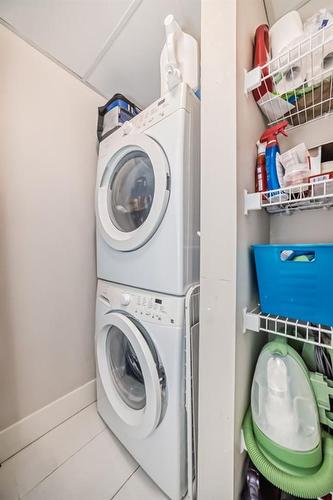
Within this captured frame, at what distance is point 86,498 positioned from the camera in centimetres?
92

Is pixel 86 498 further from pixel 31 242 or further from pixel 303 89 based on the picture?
pixel 303 89

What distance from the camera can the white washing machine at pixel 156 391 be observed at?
843 millimetres

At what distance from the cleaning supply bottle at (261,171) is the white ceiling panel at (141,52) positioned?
2.72 feet

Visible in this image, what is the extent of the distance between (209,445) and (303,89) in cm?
132

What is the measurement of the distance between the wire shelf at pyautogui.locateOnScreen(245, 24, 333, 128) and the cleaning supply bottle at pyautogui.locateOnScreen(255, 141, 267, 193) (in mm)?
189

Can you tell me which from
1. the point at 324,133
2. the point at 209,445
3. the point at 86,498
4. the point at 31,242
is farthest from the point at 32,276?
the point at 324,133

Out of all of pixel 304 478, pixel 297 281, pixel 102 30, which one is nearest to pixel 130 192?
pixel 102 30

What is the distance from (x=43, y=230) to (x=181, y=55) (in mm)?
1190

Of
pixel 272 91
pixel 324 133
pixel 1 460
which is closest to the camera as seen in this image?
pixel 272 91

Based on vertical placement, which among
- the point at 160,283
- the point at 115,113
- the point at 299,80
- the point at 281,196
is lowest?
the point at 160,283

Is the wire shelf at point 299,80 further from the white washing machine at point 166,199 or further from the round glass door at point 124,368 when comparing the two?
the round glass door at point 124,368

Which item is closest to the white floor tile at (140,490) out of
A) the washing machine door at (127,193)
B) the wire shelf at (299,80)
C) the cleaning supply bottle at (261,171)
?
the washing machine door at (127,193)

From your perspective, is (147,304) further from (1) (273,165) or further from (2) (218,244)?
(1) (273,165)

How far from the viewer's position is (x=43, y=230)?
1.25 metres
